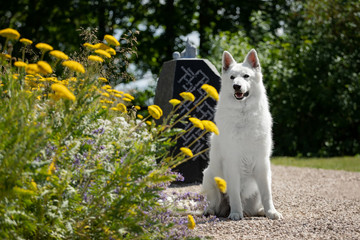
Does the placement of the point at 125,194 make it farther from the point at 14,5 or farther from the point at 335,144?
Result: the point at 14,5

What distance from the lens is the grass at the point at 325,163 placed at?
8461 millimetres

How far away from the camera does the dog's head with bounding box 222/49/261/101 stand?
375cm

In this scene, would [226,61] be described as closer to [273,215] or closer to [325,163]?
[273,215]

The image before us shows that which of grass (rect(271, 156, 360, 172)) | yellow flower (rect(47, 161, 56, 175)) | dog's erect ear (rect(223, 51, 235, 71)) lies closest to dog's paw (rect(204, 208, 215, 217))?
dog's erect ear (rect(223, 51, 235, 71))

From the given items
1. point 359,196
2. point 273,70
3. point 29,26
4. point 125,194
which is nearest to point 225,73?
point 125,194

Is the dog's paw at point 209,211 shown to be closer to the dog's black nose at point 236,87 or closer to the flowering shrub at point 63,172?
the dog's black nose at point 236,87

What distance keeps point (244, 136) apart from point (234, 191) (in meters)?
0.53

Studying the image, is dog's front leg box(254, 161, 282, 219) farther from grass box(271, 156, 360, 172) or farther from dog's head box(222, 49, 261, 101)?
grass box(271, 156, 360, 172)

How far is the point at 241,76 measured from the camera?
3.83 meters

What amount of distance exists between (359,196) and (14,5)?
41.4 feet


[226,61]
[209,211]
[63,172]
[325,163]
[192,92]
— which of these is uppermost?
[226,61]

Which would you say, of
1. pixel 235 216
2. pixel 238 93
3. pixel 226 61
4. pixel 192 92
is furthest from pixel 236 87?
pixel 192 92

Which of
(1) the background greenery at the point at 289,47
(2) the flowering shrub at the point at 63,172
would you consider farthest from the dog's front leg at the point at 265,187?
(1) the background greenery at the point at 289,47

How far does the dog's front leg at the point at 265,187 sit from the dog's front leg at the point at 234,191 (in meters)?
0.21
